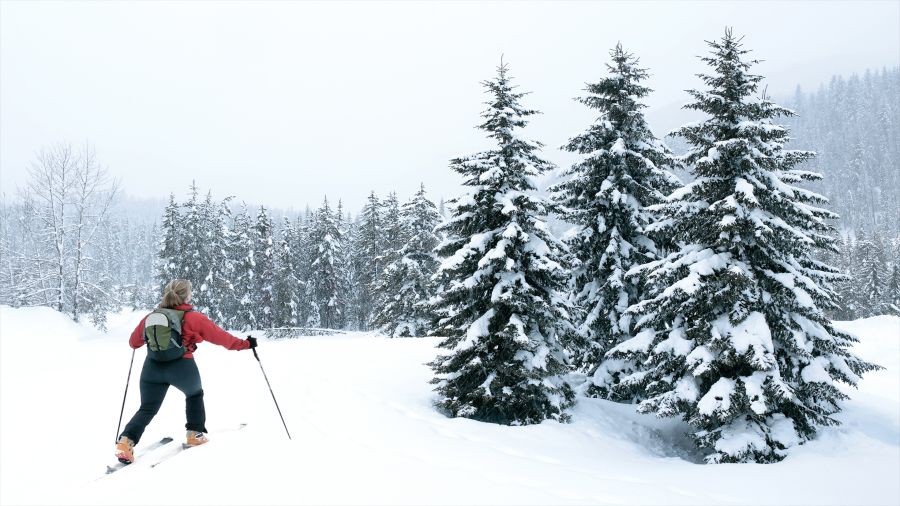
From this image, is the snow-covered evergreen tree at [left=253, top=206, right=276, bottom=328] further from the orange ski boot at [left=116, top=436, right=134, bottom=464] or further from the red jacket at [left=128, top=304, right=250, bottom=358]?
the orange ski boot at [left=116, top=436, right=134, bottom=464]

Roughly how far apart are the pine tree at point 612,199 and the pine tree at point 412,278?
1798 centimetres

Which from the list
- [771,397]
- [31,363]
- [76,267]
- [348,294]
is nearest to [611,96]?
[771,397]

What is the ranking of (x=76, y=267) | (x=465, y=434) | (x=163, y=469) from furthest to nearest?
(x=76, y=267), (x=465, y=434), (x=163, y=469)

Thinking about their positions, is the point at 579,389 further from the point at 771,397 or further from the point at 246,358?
the point at 246,358

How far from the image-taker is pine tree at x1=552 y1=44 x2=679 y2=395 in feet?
50.5

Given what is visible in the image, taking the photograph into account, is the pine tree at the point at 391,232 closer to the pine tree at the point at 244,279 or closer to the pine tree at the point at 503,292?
the pine tree at the point at 244,279

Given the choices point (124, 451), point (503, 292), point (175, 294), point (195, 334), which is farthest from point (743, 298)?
point (124, 451)

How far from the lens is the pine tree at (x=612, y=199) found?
15406 mm

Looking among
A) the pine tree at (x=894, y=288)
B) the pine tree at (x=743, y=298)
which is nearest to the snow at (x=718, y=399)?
the pine tree at (x=743, y=298)

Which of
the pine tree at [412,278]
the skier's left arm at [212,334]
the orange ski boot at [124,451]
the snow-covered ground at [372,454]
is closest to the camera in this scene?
the snow-covered ground at [372,454]

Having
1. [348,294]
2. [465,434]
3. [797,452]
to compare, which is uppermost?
[348,294]

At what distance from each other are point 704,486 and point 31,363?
23.7 m

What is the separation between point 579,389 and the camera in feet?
52.7

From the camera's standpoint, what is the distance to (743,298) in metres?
10.3
